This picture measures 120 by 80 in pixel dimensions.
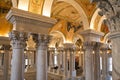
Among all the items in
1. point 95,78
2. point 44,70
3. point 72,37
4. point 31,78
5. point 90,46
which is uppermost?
point 72,37

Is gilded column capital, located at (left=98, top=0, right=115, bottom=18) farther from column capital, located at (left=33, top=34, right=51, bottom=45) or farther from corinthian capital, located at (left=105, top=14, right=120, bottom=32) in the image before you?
column capital, located at (left=33, top=34, right=51, bottom=45)

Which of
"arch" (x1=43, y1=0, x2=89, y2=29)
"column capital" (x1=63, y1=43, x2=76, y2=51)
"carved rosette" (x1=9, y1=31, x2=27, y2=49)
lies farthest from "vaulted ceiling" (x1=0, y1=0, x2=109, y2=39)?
"carved rosette" (x1=9, y1=31, x2=27, y2=49)

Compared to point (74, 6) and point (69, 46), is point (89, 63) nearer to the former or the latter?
point (74, 6)

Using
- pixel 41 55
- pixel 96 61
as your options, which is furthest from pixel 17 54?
pixel 96 61

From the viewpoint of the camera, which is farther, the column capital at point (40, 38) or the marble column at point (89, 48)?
the marble column at point (89, 48)

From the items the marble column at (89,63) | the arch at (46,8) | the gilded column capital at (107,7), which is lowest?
the marble column at (89,63)

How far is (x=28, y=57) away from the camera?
22.2 metres

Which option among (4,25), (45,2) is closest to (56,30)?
(4,25)

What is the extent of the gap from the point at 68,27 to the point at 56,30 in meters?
1.17

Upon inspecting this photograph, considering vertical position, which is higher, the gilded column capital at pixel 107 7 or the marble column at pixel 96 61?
the gilded column capital at pixel 107 7

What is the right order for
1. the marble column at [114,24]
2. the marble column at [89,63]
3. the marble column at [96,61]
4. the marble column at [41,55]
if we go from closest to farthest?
the marble column at [114,24]
the marble column at [41,55]
the marble column at [89,63]
the marble column at [96,61]

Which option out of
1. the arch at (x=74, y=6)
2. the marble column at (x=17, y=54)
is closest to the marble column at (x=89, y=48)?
the arch at (x=74, y=6)

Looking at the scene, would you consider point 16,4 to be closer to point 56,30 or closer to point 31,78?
point 56,30

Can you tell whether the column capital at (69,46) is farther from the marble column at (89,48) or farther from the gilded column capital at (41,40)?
the gilded column capital at (41,40)
